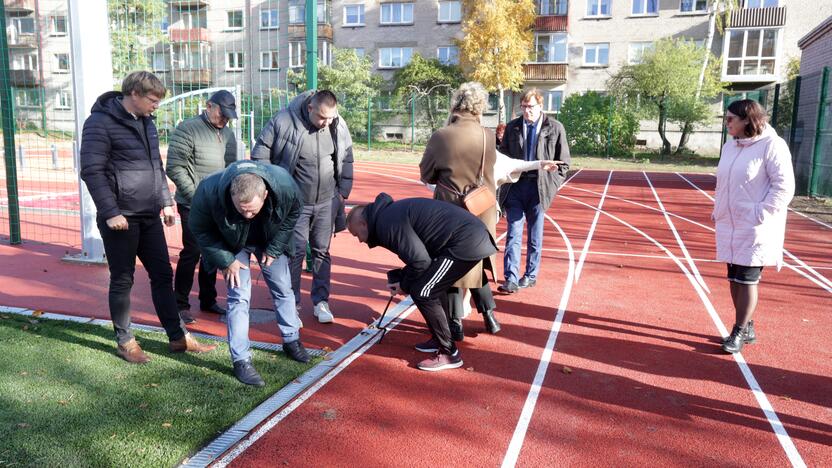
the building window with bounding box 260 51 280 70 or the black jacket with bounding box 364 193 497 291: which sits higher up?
the building window with bounding box 260 51 280 70

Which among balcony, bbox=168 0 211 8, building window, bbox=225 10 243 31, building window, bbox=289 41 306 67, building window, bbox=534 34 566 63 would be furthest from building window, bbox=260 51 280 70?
building window, bbox=534 34 566 63

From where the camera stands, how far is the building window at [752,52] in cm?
3528

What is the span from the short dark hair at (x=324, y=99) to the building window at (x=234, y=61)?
5.13 meters

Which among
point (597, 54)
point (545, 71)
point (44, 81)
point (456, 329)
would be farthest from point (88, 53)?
point (597, 54)

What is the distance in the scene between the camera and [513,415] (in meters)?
3.95

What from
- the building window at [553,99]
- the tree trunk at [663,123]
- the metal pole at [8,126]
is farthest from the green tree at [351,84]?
the metal pole at [8,126]

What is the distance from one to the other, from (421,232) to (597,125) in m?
28.5

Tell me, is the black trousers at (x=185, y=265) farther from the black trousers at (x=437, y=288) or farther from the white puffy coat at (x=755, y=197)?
the white puffy coat at (x=755, y=197)

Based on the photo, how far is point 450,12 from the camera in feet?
133

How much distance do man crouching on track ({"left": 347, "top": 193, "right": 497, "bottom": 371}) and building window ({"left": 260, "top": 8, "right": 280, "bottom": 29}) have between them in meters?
4.84

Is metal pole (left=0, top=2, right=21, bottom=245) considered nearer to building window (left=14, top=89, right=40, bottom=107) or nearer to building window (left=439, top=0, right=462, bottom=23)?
building window (left=14, top=89, right=40, bottom=107)

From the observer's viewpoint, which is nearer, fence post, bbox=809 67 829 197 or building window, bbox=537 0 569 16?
fence post, bbox=809 67 829 197

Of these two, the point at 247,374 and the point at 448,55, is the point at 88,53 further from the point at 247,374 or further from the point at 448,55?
the point at 448,55

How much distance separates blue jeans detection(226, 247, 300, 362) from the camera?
165 inches
